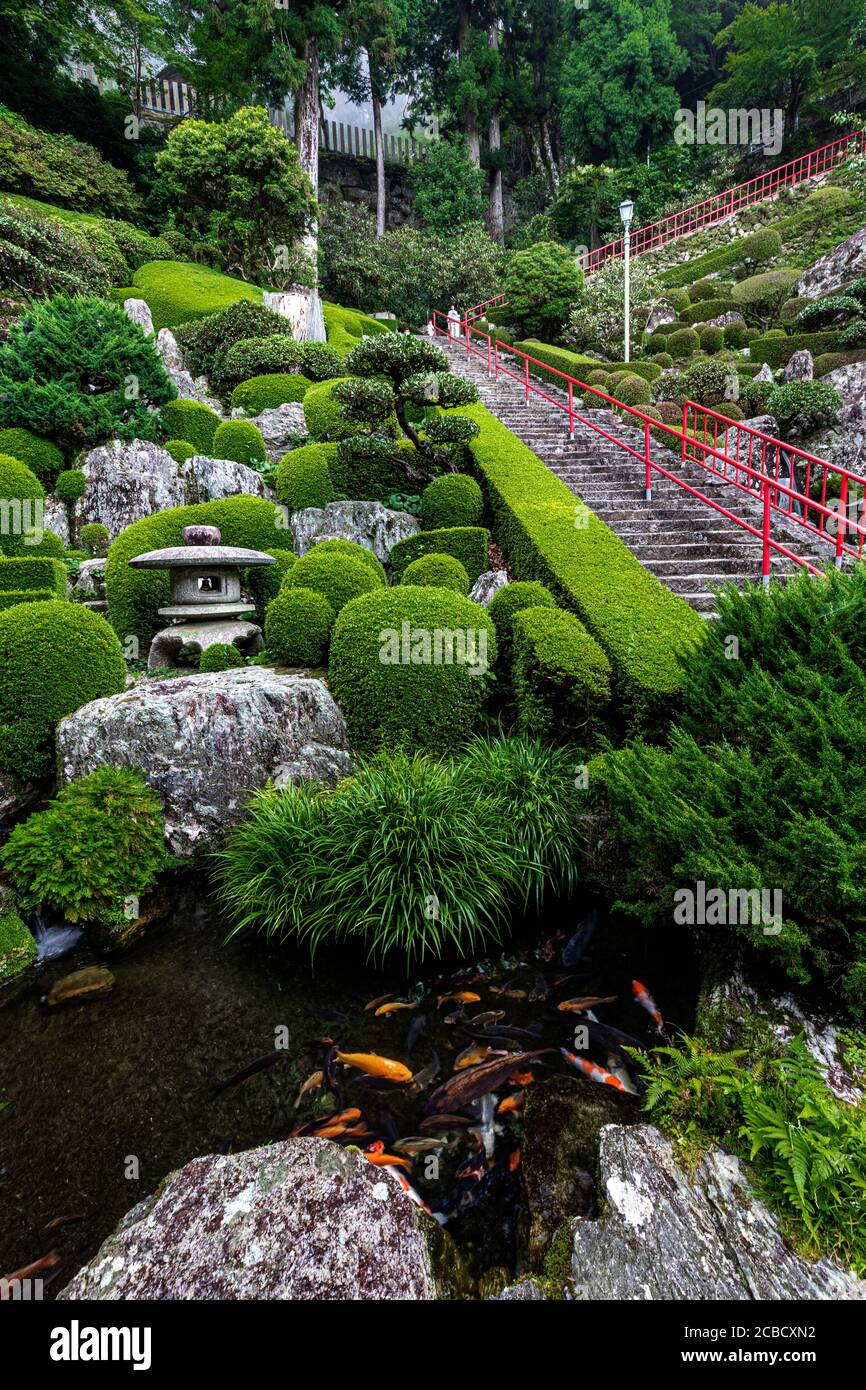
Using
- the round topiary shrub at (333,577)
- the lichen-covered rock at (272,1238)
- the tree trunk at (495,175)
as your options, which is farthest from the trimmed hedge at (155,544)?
the tree trunk at (495,175)

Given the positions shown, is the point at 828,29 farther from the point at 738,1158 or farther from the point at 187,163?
the point at 738,1158

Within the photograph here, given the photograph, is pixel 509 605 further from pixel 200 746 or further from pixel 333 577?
pixel 200 746

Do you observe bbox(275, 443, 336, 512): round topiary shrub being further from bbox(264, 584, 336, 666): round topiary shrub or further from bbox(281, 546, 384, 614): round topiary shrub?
bbox(264, 584, 336, 666): round topiary shrub

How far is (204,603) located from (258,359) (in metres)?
7.79

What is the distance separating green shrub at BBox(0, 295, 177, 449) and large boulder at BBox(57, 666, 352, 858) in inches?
236

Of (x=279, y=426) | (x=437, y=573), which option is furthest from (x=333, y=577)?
(x=279, y=426)

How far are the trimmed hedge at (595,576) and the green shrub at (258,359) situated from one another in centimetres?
479

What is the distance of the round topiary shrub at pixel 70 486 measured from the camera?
28.8 ft

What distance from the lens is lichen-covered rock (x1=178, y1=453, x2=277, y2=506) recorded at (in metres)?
9.09

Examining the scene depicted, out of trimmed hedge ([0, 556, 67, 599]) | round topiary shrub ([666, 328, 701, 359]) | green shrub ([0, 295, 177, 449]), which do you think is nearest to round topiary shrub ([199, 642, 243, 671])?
trimmed hedge ([0, 556, 67, 599])

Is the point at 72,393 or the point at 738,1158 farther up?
the point at 72,393
